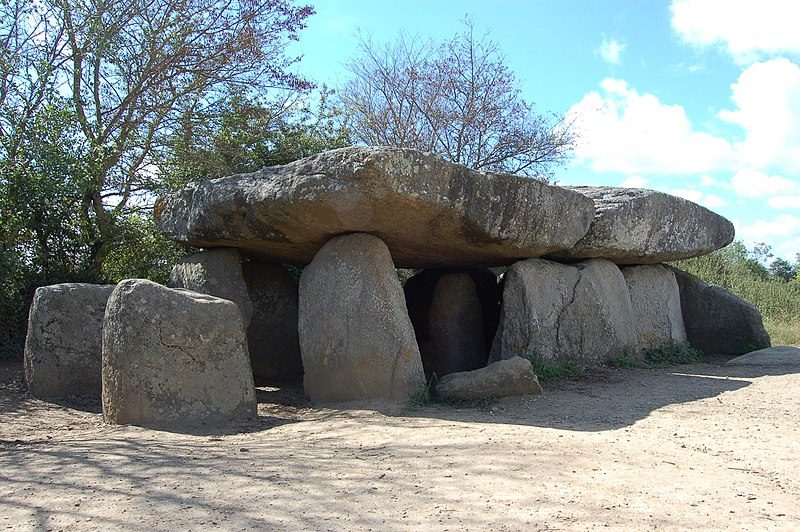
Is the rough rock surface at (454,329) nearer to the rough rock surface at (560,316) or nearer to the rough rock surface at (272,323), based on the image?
the rough rock surface at (560,316)

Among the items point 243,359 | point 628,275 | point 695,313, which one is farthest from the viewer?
point 695,313

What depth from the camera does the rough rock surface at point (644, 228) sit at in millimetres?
7586

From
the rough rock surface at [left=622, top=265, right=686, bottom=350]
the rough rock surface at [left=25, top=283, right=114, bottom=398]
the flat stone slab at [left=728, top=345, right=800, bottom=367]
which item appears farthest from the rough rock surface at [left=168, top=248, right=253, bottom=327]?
the flat stone slab at [left=728, top=345, right=800, bottom=367]

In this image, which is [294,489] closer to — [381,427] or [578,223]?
[381,427]

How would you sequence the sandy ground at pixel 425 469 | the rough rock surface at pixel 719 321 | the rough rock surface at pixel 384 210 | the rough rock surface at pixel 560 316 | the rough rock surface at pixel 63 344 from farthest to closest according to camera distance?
the rough rock surface at pixel 719 321
the rough rock surface at pixel 560 316
the rough rock surface at pixel 63 344
the rough rock surface at pixel 384 210
the sandy ground at pixel 425 469

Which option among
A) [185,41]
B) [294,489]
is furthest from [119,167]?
[294,489]

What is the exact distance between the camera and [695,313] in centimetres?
910

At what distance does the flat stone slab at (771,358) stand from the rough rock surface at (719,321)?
22.5 inches

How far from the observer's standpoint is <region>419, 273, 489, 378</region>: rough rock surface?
7.92 meters

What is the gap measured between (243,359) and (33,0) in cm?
644

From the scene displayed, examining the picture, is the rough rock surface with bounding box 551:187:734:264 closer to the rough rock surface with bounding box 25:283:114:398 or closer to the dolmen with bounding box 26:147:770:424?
the dolmen with bounding box 26:147:770:424

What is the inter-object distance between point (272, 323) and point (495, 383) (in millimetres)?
3109

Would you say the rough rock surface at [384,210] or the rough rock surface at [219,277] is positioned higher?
the rough rock surface at [384,210]

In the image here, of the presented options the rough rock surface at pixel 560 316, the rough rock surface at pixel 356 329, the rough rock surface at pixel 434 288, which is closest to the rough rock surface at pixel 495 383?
the rough rock surface at pixel 356 329
